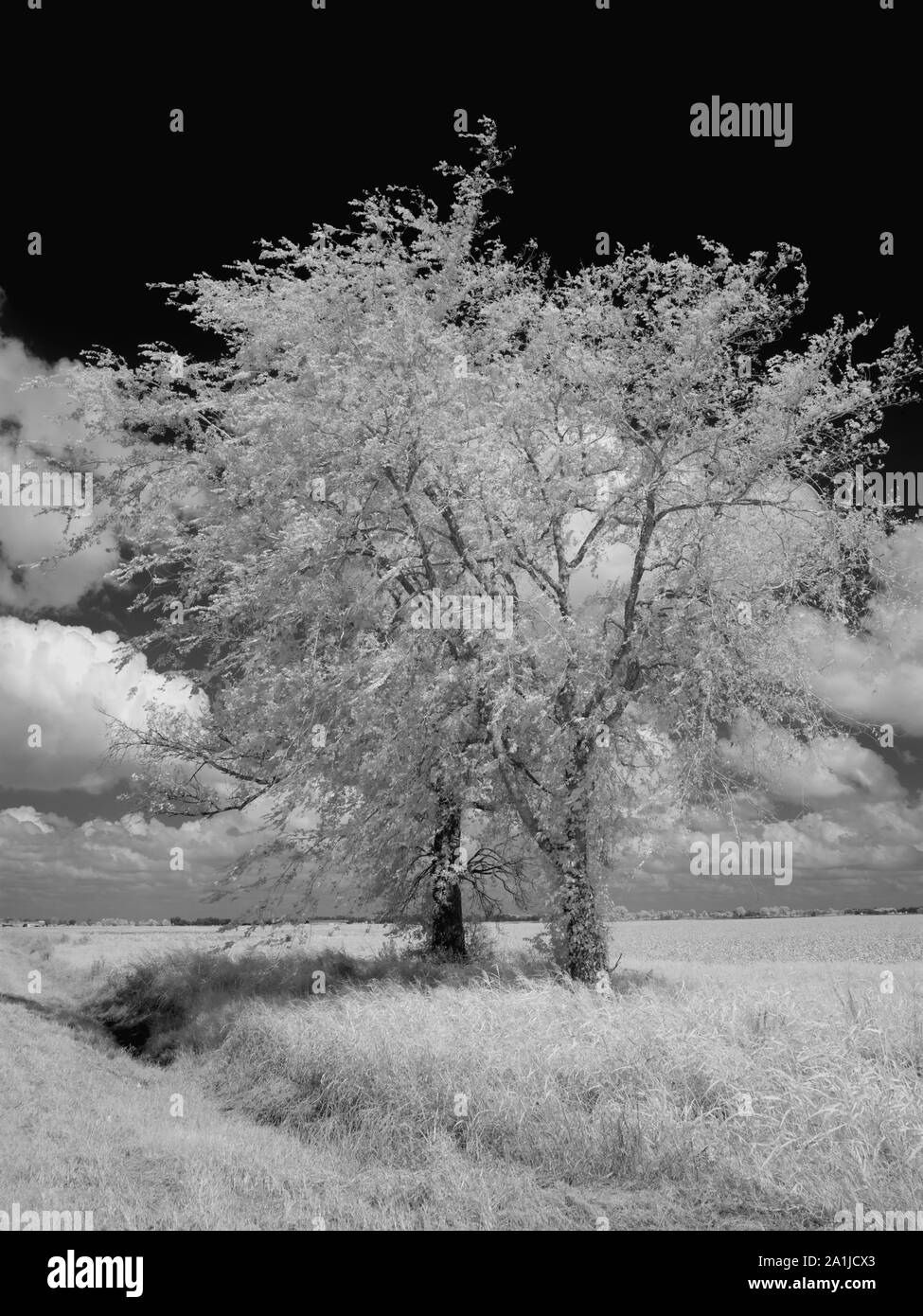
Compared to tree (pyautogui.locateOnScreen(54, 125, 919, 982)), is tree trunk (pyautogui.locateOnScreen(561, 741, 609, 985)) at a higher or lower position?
lower

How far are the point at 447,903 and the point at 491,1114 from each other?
1207cm

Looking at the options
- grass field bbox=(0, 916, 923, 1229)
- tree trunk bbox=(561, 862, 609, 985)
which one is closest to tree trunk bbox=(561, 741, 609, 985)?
tree trunk bbox=(561, 862, 609, 985)

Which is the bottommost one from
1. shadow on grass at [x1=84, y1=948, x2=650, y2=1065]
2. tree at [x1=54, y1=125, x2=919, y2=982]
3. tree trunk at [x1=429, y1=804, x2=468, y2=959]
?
shadow on grass at [x1=84, y1=948, x2=650, y2=1065]

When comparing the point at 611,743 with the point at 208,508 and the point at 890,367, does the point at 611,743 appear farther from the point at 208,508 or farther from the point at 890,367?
the point at 208,508

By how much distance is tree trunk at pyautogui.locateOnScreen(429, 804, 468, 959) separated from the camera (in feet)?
71.8

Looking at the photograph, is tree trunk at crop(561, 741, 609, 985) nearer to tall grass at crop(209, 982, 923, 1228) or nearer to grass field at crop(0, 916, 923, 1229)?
grass field at crop(0, 916, 923, 1229)

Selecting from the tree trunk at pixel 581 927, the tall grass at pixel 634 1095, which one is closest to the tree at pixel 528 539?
the tree trunk at pixel 581 927

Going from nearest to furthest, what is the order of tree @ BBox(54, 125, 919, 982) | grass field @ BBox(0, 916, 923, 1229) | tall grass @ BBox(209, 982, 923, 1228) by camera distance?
grass field @ BBox(0, 916, 923, 1229) < tall grass @ BBox(209, 982, 923, 1228) < tree @ BBox(54, 125, 919, 982)

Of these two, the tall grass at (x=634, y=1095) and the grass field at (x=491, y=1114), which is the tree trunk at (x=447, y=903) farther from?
the tall grass at (x=634, y=1095)

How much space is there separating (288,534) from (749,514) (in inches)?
355

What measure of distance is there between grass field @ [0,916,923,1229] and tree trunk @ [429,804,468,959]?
4299 millimetres

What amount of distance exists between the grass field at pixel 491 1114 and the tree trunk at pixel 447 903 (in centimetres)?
430

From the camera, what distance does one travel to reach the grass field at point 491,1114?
821 centimetres
